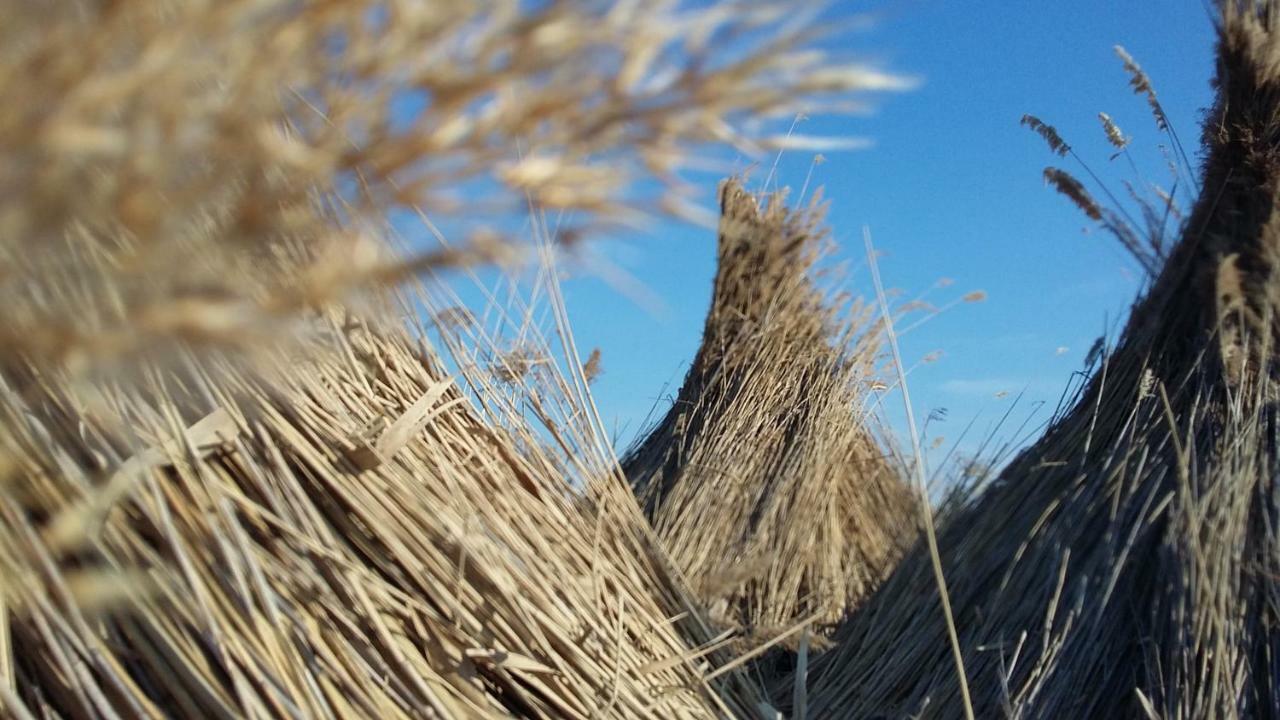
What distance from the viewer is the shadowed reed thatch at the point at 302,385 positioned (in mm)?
429

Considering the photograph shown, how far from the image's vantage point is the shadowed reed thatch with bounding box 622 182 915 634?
2426 mm

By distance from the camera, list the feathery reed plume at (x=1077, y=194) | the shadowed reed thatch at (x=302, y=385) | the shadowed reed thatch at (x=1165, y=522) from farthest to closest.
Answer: the feathery reed plume at (x=1077, y=194) → the shadowed reed thatch at (x=1165, y=522) → the shadowed reed thatch at (x=302, y=385)

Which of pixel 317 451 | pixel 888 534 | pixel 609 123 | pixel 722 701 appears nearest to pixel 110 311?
pixel 609 123

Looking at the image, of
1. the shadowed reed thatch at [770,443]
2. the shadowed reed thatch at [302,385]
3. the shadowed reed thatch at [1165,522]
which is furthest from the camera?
the shadowed reed thatch at [770,443]

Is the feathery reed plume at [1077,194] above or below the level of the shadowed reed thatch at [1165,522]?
above

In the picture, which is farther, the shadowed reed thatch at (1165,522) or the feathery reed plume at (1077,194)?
the feathery reed plume at (1077,194)

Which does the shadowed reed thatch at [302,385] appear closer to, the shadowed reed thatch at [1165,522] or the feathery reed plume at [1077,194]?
the shadowed reed thatch at [1165,522]

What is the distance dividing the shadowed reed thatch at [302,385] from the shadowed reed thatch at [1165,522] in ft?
1.29

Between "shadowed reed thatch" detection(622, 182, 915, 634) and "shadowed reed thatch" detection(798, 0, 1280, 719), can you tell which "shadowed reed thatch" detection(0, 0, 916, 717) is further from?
"shadowed reed thatch" detection(622, 182, 915, 634)

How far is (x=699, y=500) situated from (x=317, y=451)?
57.4 inches

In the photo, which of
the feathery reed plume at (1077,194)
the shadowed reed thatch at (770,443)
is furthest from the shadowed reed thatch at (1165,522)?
the shadowed reed thatch at (770,443)

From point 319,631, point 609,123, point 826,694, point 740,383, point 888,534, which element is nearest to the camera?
point 609,123

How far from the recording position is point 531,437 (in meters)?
1.43

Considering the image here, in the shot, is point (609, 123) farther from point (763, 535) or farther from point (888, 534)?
point (888, 534)
